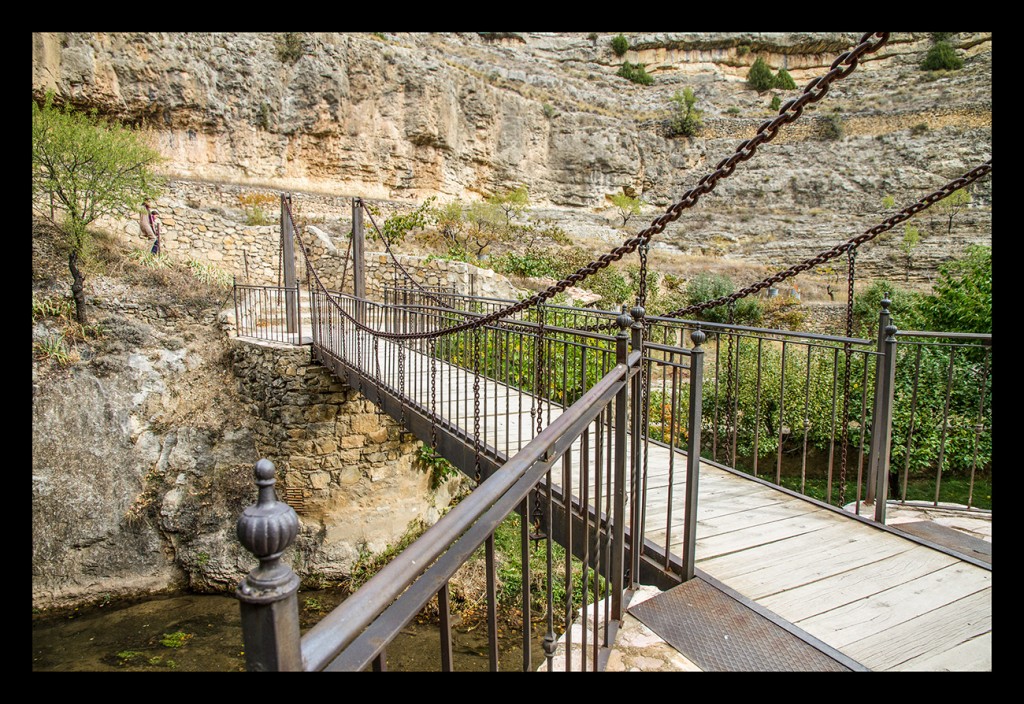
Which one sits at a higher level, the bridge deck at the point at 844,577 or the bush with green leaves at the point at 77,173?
the bush with green leaves at the point at 77,173

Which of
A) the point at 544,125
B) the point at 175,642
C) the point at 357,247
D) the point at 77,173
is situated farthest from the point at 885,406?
the point at 544,125

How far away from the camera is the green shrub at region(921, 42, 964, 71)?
32.9m

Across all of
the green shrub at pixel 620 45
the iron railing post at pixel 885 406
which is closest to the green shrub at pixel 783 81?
the green shrub at pixel 620 45

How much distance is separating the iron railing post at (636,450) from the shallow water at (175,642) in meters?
4.04

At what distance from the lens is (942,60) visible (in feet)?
109

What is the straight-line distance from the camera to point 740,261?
22.7 meters

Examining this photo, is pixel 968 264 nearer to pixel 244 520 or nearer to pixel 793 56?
pixel 244 520

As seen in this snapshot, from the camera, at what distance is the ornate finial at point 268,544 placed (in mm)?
663

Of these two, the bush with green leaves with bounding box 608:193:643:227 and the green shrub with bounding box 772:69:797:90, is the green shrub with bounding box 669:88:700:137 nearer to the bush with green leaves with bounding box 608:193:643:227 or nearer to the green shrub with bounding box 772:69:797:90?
the bush with green leaves with bounding box 608:193:643:227

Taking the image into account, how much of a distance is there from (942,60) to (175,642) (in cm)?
4723

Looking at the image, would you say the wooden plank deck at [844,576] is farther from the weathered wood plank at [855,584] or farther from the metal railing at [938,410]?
the metal railing at [938,410]

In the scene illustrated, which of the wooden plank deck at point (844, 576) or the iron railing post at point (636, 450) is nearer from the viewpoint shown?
the wooden plank deck at point (844, 576)
